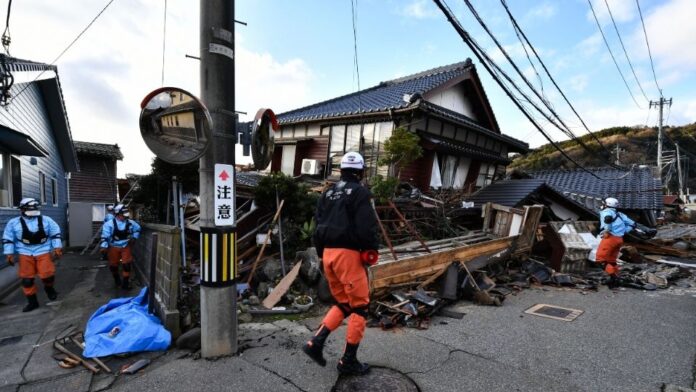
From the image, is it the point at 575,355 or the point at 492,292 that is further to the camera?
the point at 492,292

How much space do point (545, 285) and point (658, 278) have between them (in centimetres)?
286

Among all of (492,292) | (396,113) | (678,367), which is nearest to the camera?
(678,367)

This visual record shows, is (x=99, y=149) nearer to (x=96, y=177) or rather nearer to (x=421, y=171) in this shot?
(x=96, y=177)

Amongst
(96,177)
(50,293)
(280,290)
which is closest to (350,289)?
(280,290)

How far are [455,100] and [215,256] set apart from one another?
47.8ft

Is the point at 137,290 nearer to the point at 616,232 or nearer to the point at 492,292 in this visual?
the point at 492,292

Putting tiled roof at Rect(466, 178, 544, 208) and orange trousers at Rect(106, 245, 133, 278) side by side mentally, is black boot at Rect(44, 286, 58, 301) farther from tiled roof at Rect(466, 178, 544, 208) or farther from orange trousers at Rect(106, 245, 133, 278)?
tiled roof at Rect(466, 178, 544, 208)

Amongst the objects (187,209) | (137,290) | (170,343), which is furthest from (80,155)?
(170,343)

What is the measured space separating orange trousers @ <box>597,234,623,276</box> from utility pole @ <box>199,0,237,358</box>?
27.2 ft

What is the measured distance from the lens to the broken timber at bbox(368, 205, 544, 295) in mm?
5664

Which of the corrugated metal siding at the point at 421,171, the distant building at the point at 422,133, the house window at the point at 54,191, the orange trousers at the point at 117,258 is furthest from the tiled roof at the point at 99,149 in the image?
the corrugated metal siding at the point at 421,171

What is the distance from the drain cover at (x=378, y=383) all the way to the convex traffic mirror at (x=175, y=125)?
2.65 m

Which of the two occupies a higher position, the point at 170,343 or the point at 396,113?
the point at 396,113

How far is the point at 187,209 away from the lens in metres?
10.1
